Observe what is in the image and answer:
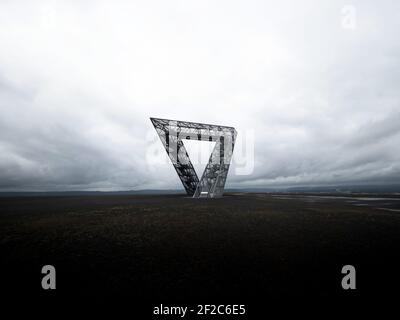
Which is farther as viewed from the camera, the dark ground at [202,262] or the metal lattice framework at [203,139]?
the metal lattice framework at [203,139]

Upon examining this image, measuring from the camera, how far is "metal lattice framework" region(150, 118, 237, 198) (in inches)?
1414

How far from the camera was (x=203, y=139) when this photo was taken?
38.9m

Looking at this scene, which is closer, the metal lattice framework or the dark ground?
the dark ground

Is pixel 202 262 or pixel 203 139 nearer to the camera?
pixel 202 262

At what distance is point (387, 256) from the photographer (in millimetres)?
7441

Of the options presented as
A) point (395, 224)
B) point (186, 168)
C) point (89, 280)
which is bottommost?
point (395, 224)

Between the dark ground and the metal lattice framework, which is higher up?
the metal lattice framework

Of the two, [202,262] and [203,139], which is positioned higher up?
[203,139]

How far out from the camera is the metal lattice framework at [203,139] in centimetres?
3591
